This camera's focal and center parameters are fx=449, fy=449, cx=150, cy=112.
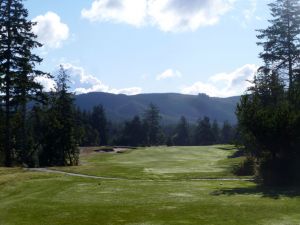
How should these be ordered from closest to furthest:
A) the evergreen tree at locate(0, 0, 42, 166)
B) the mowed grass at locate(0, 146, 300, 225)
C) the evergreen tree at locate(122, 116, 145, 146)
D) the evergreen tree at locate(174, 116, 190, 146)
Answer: the mowed grass at locate(0, 146, 300, 225)
the evergreen tree at locate(0, 0, 42, 166)
the evergreen tree at locate(122, 116, 145, 146)
the evergreen tree at locate(174, 116, 190, 146)

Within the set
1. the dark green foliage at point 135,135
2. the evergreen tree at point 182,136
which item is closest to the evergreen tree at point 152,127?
the dark green foliage at point 135,135

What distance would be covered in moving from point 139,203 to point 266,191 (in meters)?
9.88

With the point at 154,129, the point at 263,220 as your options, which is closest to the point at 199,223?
the point at 263,220

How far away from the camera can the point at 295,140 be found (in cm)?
3481

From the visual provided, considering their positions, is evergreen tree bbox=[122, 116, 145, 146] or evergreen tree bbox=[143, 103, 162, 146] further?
evergreen tree bbox=[143, 103, 162, 146]

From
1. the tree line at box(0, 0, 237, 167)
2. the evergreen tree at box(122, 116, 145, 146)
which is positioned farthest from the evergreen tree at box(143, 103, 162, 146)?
the tree line at box(0, 0, 237, 167)

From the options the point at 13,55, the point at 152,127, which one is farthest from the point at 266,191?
the point at 152,127

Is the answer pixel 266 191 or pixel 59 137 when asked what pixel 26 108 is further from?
pixel 266 191

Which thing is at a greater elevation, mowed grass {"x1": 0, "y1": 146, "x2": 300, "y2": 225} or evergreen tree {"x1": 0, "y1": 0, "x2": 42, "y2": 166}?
evergreen tree {"x1": 0, "y1": 0, "x2": 42, "y2": 166}

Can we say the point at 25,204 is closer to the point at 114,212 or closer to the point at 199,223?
the point at 114,212

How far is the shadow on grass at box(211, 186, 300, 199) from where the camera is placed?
1116 inches

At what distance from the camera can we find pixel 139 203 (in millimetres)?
25672

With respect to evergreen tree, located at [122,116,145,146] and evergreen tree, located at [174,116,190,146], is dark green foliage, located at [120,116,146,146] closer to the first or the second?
evergreen tree, located at [122,116,145,146]

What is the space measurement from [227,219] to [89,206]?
A: 8.11m
